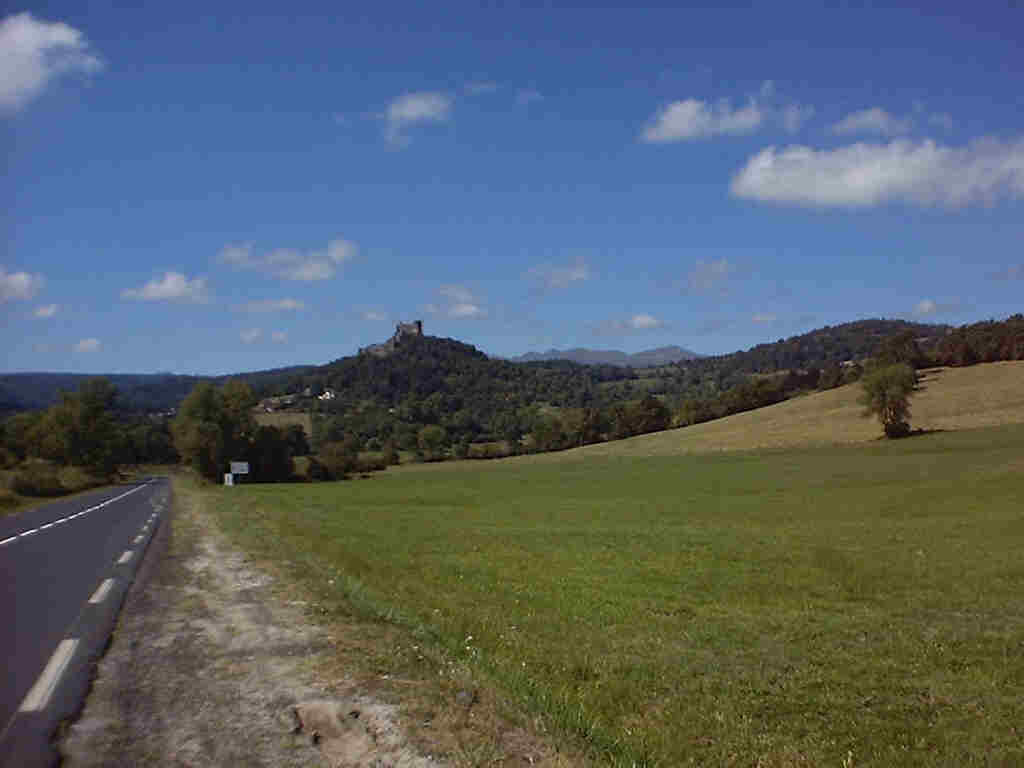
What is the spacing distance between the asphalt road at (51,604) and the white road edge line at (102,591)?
2cm

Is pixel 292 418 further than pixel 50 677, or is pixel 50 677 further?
pixel 292 418

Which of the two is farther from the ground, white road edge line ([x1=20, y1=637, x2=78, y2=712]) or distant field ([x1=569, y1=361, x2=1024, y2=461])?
white road edge line ([x1=20, y1=637, x2=78, y2=712])

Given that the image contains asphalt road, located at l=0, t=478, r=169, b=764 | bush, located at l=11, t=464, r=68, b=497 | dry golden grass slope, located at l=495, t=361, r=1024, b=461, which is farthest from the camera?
dry golden grass slope, located at l=495, t=361, r=1024, b=461

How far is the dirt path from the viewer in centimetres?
606

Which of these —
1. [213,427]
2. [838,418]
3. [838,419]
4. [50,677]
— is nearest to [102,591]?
[50,677]

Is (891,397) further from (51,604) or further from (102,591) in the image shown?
(51,604)

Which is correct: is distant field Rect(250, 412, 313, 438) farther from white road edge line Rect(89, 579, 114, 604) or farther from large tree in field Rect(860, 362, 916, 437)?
white road edge line Rect(89, 579, 114, 604)

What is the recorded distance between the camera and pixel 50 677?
809cm

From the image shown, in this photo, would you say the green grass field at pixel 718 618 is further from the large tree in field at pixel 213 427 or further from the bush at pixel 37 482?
the large tree in field at pixel 213 427

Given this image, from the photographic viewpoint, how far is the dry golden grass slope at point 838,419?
303 ft

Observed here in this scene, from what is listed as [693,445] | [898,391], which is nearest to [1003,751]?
[898,391]

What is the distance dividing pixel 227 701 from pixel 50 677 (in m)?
2.19

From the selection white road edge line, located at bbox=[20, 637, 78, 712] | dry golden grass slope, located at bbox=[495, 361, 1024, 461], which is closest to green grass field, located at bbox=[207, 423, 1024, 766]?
white road edge line, located at bbox=[20, 637, 78, 712]

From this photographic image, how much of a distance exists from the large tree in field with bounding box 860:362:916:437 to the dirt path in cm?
8925
